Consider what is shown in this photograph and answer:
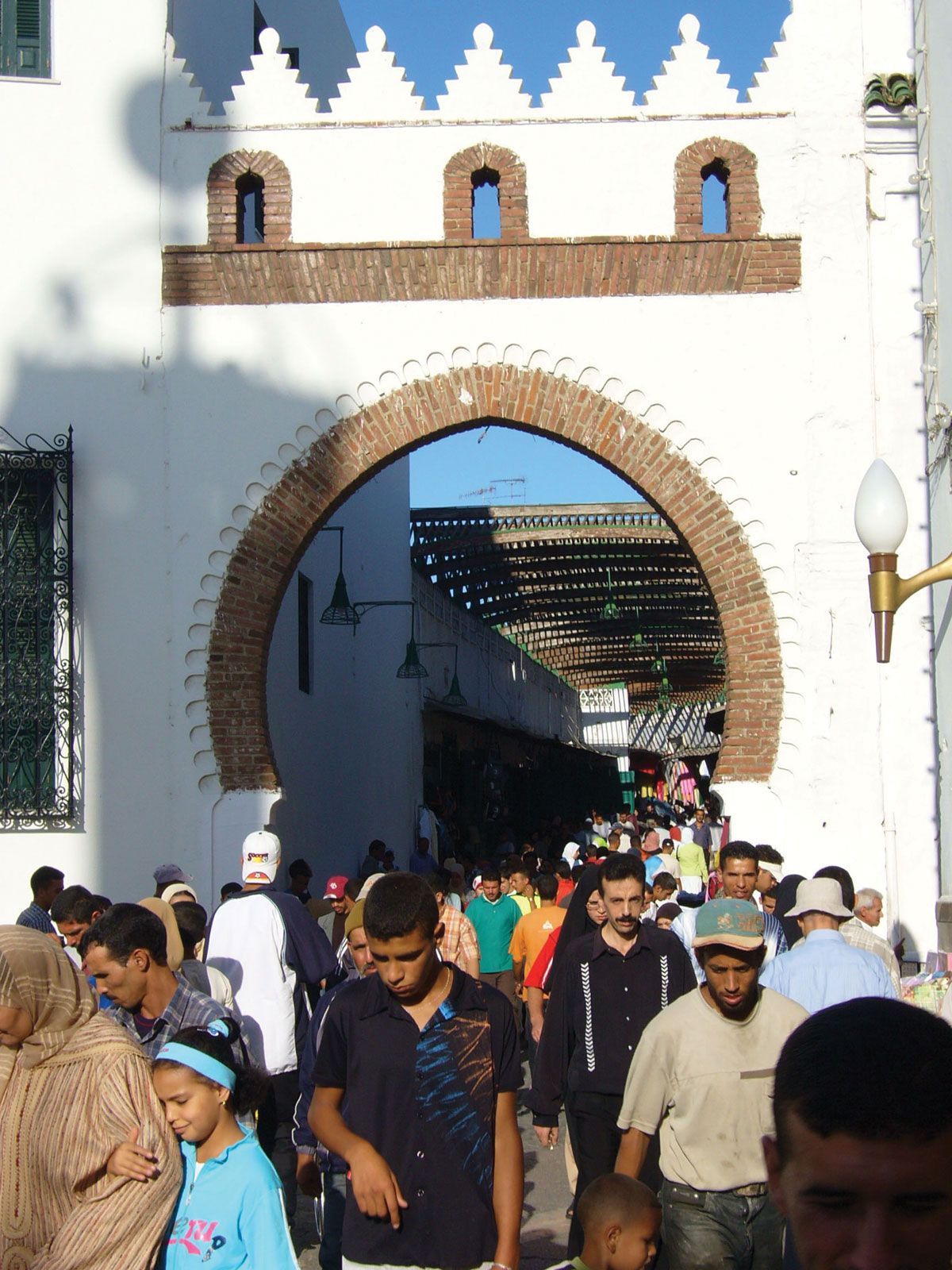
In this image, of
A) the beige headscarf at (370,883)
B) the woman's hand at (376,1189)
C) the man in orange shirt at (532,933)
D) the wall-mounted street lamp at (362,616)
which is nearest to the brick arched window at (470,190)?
the wall-mounted street lamp at (362,616)

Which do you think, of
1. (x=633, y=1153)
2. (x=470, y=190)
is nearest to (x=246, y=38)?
(x=470, y=190)

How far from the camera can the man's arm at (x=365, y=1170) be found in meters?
3.24

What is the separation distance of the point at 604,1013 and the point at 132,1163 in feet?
6.72

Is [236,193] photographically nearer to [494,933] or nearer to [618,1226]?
[494,933]

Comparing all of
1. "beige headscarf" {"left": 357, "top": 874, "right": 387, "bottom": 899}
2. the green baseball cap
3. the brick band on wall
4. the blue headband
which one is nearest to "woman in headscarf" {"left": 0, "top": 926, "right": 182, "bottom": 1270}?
the blue headband

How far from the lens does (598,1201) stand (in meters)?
3.25

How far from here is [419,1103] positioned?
3.36m

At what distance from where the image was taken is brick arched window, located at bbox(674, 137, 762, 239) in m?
10.4

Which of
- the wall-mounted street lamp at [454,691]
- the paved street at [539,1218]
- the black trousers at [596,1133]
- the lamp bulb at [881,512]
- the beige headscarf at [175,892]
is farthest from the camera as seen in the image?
the wall-mounted street lamp at [454,691]

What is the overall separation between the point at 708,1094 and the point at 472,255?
759 centimetres

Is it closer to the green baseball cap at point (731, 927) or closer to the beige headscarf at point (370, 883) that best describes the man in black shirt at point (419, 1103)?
the beige headscarf at point (370, 883)

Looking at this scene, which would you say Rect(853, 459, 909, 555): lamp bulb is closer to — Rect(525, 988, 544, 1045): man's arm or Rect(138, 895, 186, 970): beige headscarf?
Rect(525, 988, 544, 1045): man's arm

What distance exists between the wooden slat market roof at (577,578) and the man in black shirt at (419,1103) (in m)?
10.6

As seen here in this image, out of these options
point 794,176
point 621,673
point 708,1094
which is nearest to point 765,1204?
point 708,1094
